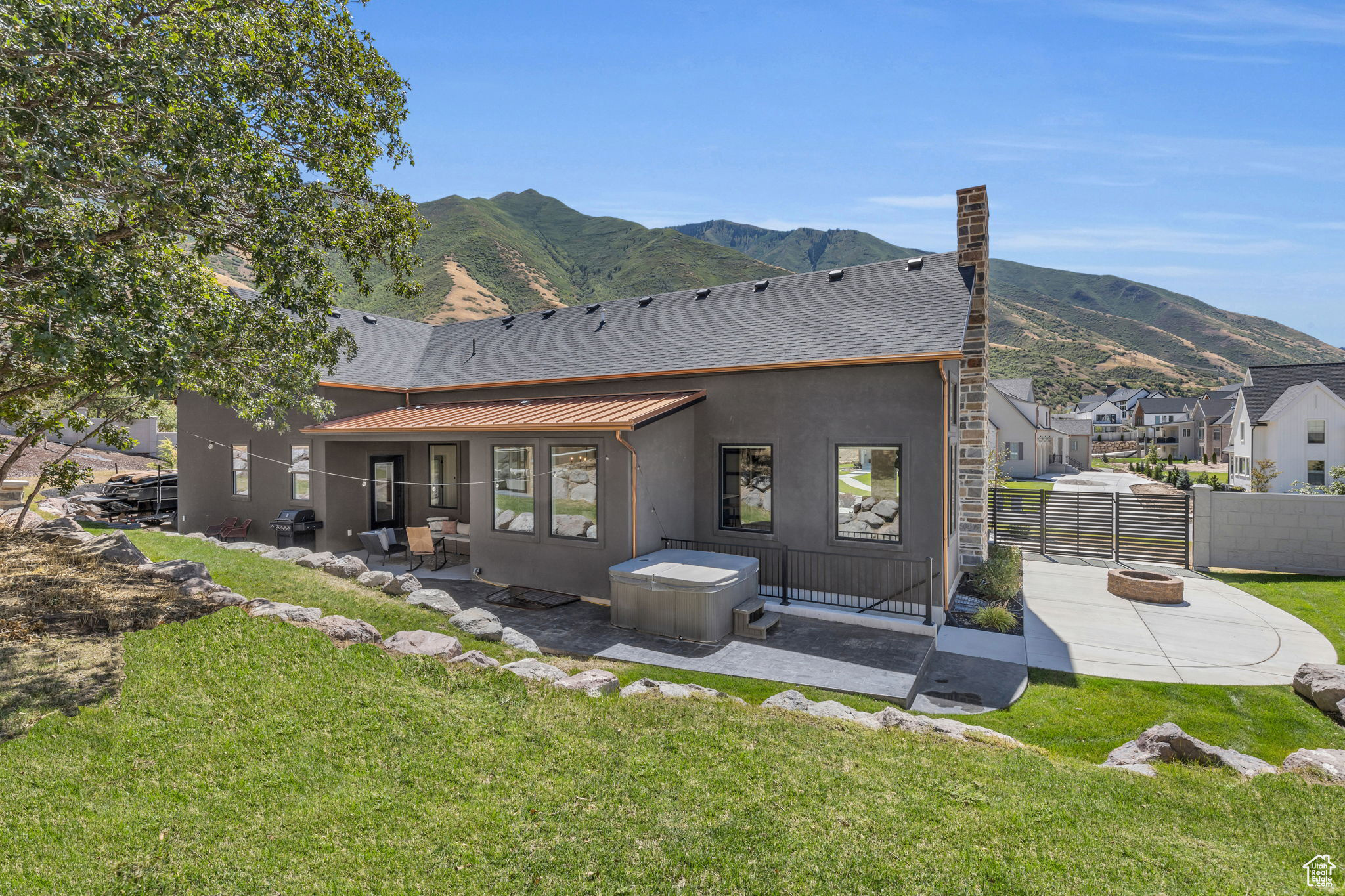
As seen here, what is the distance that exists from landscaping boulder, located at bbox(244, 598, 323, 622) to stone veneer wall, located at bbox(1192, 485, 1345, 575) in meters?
17.0

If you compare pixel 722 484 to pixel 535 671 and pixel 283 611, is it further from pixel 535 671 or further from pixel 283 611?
pixel 283 611

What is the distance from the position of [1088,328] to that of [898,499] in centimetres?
12521

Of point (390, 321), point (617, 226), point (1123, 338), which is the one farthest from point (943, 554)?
point (1123, 338)

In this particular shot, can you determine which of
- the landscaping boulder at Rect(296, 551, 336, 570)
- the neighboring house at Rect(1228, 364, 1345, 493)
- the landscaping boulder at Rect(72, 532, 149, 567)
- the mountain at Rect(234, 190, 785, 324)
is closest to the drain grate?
the landscaping boulder at Rect(296, 551, 336, 570)

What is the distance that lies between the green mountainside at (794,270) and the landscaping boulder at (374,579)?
106 feet

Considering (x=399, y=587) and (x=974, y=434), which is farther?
(x=974, y=434)

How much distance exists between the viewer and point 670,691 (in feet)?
20.0

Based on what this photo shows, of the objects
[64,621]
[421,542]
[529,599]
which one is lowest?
[529,599]

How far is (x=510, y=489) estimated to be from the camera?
1131 centimetres

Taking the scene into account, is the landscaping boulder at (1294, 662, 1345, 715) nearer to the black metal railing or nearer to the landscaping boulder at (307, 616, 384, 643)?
the black metal railing

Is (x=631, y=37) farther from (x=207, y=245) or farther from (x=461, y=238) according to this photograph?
(x=461, y=238)

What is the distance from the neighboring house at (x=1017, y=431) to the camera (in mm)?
36906

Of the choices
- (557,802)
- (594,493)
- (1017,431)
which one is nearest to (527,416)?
(594,493)

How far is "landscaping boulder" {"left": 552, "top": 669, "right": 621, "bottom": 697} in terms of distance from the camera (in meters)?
5.78
